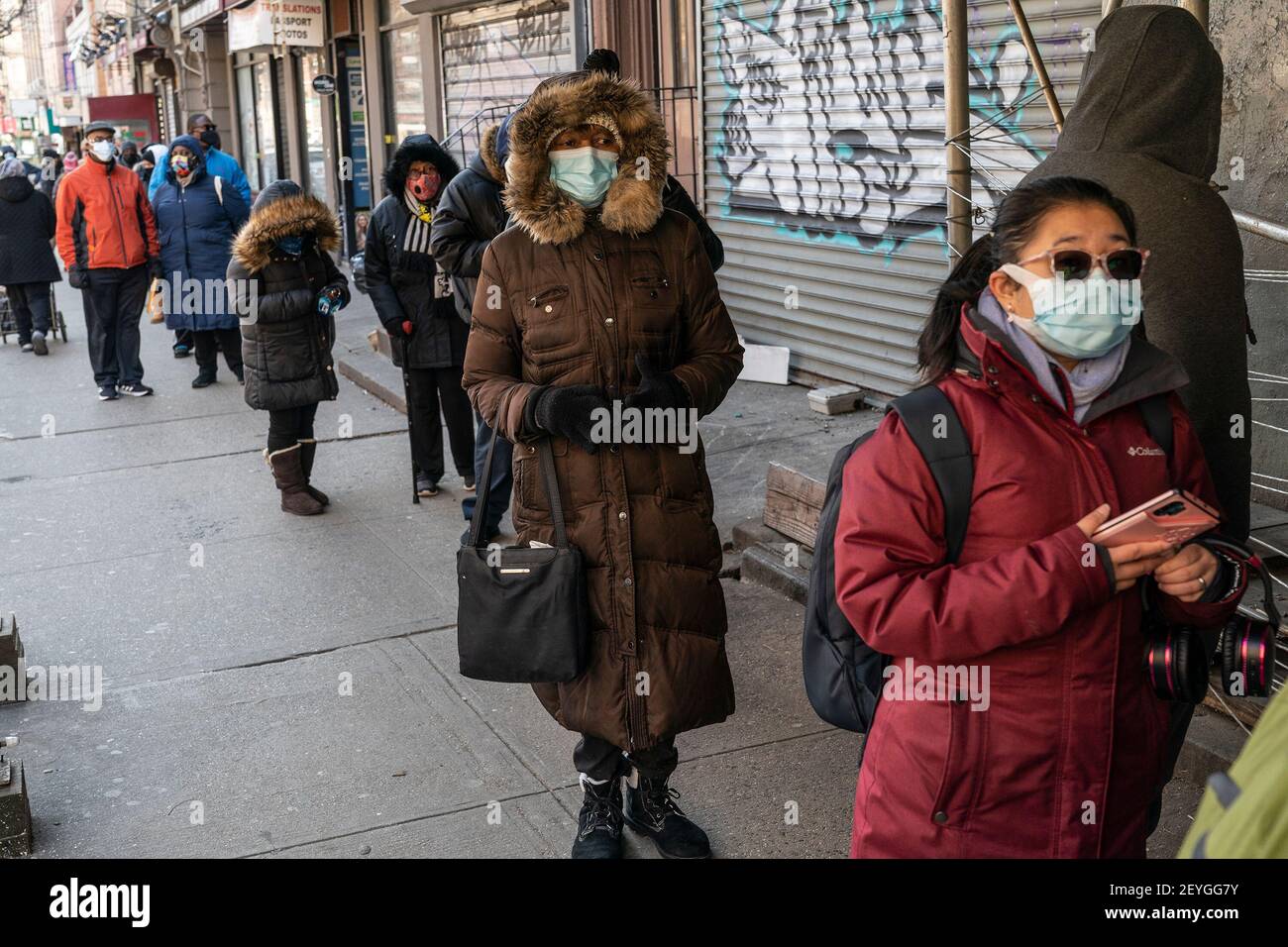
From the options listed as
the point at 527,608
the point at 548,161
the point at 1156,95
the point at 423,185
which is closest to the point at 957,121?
the point at 1156,95

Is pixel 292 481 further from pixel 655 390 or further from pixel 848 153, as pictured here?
pixel 655 390

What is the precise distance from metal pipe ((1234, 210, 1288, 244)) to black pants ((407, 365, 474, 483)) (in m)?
4.41

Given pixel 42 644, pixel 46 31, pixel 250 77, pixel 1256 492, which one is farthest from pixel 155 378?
pixel 46 31

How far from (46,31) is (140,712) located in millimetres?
78556

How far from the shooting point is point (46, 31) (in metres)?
73.5

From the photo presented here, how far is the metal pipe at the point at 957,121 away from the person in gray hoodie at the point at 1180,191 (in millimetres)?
1091

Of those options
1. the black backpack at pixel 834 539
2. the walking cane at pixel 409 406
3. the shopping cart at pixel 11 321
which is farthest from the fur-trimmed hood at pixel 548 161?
the shopping cart at pixel 11 321

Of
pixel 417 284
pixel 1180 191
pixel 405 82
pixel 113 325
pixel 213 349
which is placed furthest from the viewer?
pixel 405 82

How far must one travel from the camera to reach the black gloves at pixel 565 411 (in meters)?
3.39

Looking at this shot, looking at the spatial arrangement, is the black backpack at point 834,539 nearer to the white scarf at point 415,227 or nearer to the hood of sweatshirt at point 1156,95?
the hood of sweatshirt at point 1156,95

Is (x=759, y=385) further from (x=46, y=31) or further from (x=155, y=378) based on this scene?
(x=46, y=31)

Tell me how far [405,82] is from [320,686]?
13140 mm

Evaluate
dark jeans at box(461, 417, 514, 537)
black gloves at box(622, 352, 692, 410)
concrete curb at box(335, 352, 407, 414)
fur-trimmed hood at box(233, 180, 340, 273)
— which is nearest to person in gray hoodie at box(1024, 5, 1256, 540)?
black gloves at box(622, 352, 692, 410)

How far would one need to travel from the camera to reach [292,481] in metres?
7.54
